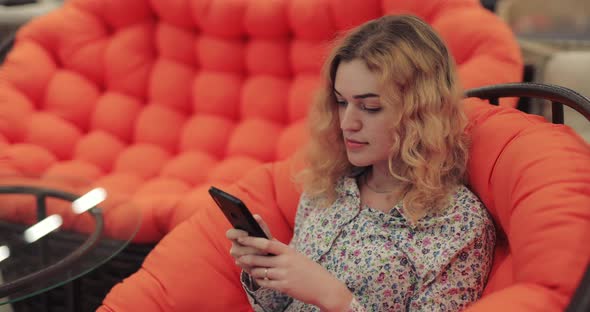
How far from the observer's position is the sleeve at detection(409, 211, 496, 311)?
1054 millimetres

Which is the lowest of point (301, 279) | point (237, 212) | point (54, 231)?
point (54, 231)

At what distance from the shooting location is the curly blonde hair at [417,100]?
43.1 inches

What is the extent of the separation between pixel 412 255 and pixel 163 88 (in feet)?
4.91

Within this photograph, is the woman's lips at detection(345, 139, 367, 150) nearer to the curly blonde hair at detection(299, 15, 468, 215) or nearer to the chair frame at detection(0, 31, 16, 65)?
the curly blonde hair at detection(299, 15, 468, 215)

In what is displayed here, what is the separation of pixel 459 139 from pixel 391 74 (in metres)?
0.20

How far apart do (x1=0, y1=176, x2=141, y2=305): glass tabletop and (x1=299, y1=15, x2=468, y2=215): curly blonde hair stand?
27.2 inches

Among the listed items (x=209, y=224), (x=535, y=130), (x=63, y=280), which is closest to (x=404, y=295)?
(x=535, y=130)

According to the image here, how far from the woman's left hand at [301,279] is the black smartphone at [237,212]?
2 centimetres

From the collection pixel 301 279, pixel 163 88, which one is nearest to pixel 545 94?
pixel 301 279

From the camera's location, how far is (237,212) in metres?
0.97

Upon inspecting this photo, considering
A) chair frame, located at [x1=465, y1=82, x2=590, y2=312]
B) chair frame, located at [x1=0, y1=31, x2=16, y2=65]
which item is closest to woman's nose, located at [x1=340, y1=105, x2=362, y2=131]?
chair frame, located at [x1=465, y1=82, x2=590, y2=312]

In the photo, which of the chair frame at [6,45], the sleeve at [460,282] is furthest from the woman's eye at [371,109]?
the chair frame at [6,45]

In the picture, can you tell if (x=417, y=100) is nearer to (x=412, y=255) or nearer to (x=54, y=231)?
(x=412, y=255)

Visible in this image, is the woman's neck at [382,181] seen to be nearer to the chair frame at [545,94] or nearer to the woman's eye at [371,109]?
the woman's eye at [371,109]
